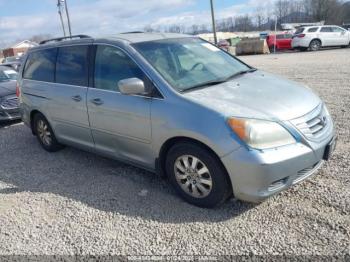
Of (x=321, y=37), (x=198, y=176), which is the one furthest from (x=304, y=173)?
(x=321, y=37)

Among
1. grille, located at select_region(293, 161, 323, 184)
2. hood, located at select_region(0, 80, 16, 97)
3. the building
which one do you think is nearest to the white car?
hood, located at select_region(0, 80, 16, 97)

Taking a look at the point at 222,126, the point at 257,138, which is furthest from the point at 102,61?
the point at 257,138

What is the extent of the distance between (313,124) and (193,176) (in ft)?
4.09

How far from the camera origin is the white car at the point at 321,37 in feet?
80.4

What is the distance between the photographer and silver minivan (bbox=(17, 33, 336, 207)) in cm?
310

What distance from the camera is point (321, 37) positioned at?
24562mm

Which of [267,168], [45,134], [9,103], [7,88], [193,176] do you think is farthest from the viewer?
[7,88]

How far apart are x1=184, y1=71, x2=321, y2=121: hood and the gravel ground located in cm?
92

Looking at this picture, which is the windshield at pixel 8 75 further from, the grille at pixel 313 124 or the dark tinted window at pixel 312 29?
the dark tinted window at pixel 312 29

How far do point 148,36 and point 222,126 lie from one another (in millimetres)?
1888

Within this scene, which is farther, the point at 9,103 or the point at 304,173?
the point at 9,103

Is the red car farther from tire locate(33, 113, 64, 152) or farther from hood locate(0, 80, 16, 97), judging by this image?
tire locate(33, 113, 64, 152)

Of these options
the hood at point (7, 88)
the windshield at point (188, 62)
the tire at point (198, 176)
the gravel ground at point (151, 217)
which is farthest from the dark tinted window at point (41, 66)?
the hood at point (7, 88)

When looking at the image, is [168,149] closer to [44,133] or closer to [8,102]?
[44,133]
